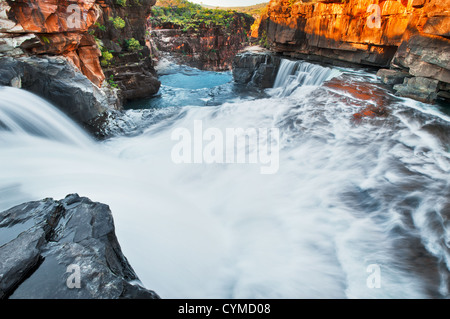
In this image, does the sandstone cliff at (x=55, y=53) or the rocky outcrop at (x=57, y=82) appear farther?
the sandstone cliff at (x=55, y=53)

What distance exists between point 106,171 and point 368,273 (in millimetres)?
4663

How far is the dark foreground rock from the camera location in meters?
1.53

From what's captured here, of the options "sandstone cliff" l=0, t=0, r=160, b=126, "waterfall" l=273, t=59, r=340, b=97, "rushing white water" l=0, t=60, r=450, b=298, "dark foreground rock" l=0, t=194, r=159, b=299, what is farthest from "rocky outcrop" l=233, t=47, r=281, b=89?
"dark foreground rock" l=0, t=194, r=159, b=299

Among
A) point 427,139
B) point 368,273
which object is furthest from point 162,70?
point 368,273

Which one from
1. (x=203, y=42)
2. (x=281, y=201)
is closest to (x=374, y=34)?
(x=281, y=201)

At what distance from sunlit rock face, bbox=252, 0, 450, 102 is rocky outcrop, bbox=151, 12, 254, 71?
14801 mm

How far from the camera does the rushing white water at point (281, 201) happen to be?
263 cm

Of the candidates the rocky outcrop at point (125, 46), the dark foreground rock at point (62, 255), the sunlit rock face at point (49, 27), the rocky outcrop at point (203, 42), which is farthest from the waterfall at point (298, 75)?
the rocky outcrop at point (203, 42)

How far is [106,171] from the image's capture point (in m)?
4.61

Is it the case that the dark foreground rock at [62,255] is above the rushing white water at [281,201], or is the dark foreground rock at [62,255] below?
above

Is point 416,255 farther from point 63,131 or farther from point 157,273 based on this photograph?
point 63,131

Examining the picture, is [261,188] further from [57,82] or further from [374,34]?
[374,34]

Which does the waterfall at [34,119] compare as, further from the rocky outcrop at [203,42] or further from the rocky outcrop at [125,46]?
the rocky outcrop at [203,42]

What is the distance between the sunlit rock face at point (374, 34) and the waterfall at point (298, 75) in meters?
1.00
